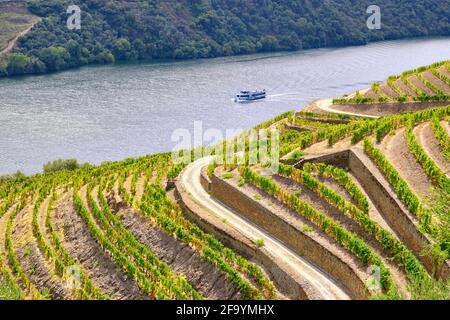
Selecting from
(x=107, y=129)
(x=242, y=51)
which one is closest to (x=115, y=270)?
(x=107, y=129)

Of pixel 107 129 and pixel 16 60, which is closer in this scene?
pixel 107 129

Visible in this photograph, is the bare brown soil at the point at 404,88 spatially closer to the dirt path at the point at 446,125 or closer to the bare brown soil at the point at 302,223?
the dirt path at the point at 446,125

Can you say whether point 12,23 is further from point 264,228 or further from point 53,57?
point 264,228

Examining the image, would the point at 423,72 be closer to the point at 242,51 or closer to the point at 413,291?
the point at 413,291

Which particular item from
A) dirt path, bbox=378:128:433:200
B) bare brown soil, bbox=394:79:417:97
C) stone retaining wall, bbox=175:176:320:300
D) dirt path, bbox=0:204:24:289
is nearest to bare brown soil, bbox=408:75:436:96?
bare brown soil, bbox=394:79:417:97

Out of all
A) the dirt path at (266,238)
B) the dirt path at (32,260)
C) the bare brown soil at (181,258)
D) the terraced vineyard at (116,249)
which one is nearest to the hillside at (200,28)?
the terraced vineyard at (116,249)

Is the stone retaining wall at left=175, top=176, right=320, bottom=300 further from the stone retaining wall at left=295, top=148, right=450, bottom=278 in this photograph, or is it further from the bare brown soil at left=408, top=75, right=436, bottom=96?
the bare brown soil at left=408, top=75, right=436, bottom=96
